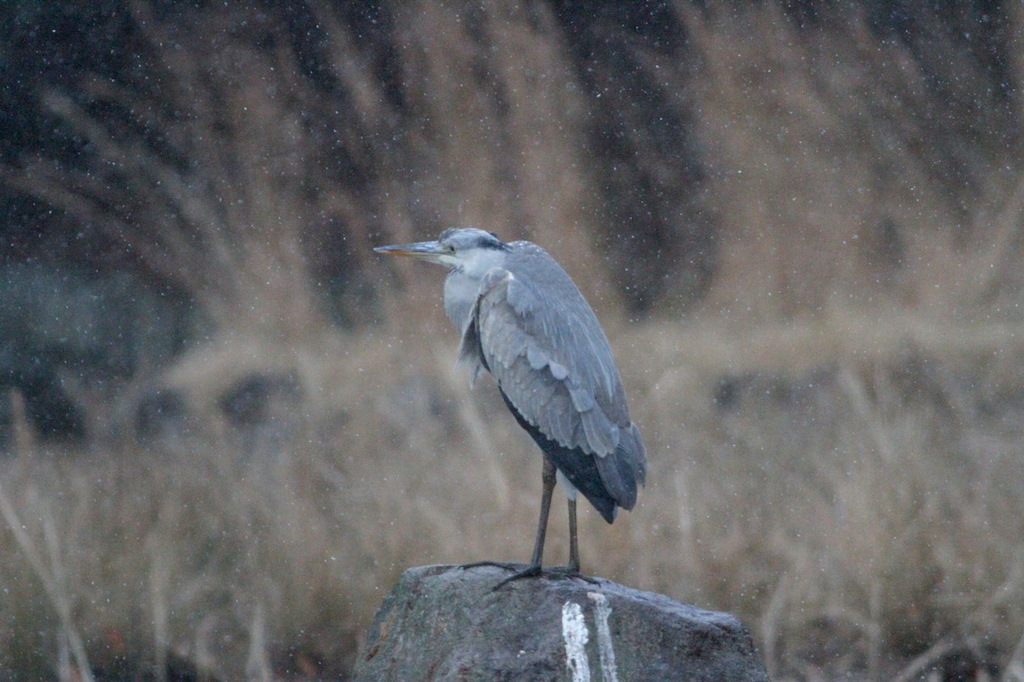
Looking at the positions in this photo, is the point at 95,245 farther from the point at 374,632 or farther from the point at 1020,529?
the point at 1020,529

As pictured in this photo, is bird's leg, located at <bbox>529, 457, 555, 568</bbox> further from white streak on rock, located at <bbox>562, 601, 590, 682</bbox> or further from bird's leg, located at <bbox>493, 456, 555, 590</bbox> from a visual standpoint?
white streak on rock, located at <bbox>562, 601, 590, 682</bbox>

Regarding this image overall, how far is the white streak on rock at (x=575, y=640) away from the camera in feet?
6.30

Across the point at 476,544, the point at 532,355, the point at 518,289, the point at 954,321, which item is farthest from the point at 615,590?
the point at 954,321

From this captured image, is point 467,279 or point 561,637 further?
point 467,279

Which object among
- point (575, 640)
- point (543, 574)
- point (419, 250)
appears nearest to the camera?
point (575, 640)

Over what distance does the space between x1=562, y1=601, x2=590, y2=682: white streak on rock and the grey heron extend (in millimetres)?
118

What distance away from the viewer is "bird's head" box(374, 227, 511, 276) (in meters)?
2.26

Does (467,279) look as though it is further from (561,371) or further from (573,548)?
(573,548)

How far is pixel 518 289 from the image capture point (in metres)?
2.18

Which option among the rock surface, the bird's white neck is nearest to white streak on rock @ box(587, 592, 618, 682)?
the rock surface

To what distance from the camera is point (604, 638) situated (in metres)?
1.94

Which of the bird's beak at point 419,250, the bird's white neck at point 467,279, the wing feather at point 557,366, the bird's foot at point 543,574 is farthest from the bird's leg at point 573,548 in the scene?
the bird's beak at point 419,250

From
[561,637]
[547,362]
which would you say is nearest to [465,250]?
[547,362]

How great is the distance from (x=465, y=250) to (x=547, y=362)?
12.3 inches
